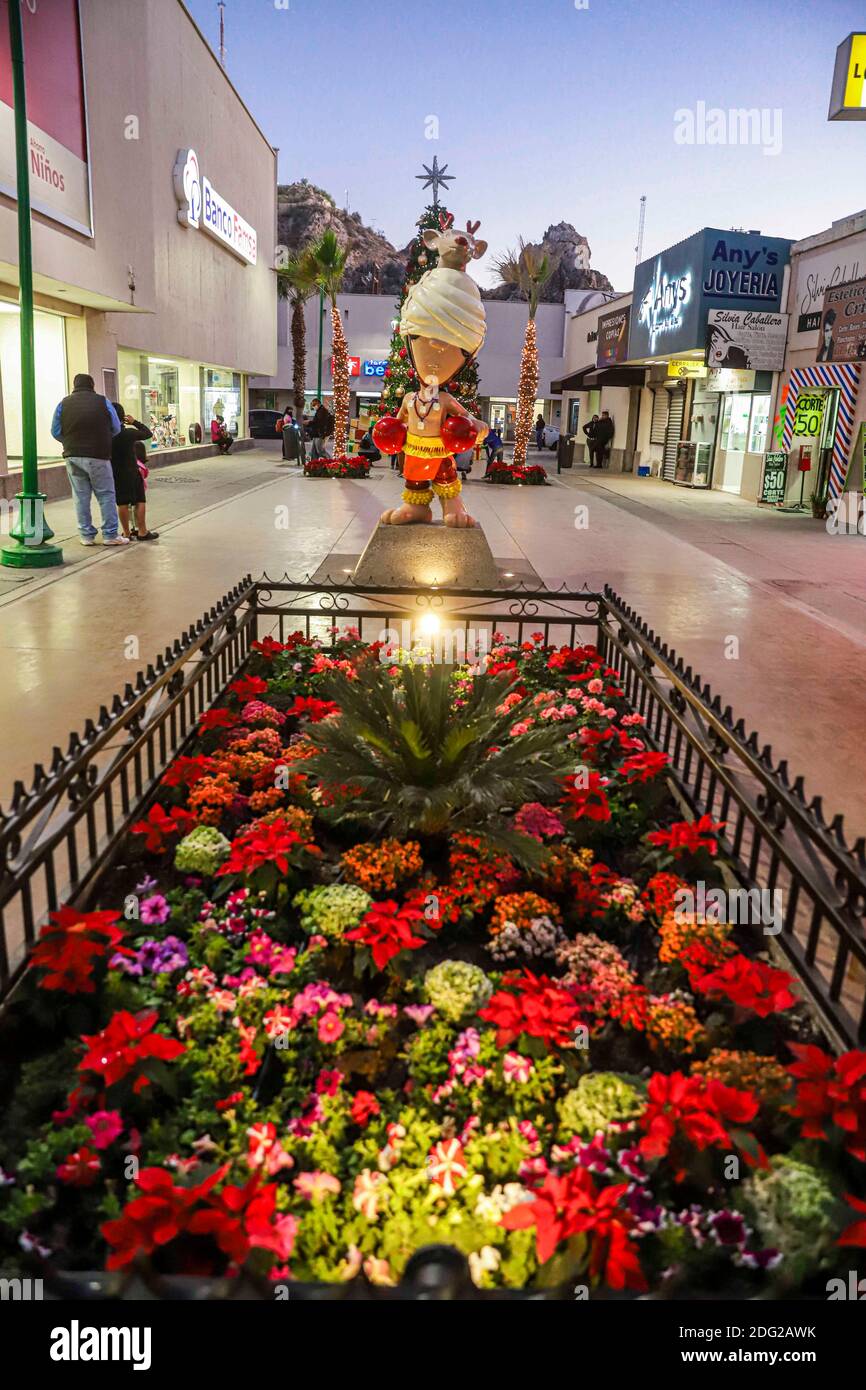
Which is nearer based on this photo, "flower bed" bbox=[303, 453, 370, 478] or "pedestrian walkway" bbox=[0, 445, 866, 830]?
"pedestrian walkway" bbox=[0, 445, 866, 830]

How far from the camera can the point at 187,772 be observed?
4016mm

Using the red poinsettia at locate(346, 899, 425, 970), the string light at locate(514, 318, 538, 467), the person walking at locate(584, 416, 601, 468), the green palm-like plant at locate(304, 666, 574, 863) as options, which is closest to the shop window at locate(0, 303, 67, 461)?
the string light at locate(514, 318, 538, 467)

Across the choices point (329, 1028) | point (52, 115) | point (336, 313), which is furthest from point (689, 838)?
point (336, 313)

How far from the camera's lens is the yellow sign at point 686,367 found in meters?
22.8

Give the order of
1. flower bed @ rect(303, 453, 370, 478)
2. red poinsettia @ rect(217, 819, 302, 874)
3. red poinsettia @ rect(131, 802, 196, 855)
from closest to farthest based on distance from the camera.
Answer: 1. red poinsettia @ rect(217, 819, 302, 874)
2. red poinsettia @ rect(131, 802, 196, 855)
3. flower bed @ rect(303, 453, 370, 478)

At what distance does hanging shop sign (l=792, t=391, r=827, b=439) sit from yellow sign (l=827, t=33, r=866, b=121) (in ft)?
15.6

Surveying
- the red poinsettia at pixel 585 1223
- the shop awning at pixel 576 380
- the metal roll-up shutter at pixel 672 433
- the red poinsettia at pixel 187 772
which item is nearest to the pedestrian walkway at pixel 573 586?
the red poinsettia at pixel 187 772

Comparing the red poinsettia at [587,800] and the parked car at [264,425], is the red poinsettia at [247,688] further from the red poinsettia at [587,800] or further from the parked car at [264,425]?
the parked car at [264,425]

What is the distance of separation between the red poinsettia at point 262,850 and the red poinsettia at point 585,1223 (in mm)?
1515

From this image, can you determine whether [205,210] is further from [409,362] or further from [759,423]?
[759,423]

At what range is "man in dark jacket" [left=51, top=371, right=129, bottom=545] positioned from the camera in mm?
10016

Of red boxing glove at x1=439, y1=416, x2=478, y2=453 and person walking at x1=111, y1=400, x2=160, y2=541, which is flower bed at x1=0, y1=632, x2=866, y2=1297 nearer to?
red boxing glove at x1=439, y1=416, x2=478, y2=453
